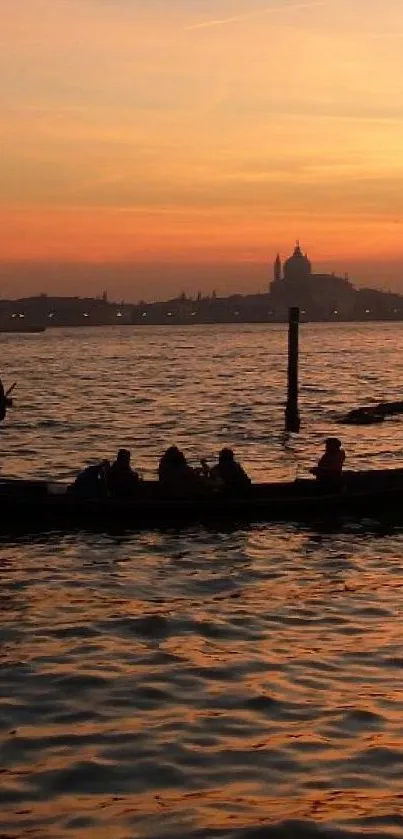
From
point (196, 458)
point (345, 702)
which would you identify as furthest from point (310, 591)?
point (196, 458)

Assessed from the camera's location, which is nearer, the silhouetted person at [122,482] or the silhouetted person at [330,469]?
the silhouetted person at [122,482]

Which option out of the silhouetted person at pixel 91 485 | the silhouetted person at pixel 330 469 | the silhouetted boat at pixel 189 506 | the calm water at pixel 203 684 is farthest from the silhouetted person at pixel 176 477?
the silhouetted person at pixel 330 469

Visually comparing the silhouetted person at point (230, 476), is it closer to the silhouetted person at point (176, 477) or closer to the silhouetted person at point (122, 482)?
the silhouetted person at point (176, 477)

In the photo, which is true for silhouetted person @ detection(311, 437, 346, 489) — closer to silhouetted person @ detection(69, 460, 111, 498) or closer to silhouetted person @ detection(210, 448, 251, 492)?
silhouetted person @ detection(210, 448, 251, 492)

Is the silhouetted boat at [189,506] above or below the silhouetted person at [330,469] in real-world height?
below

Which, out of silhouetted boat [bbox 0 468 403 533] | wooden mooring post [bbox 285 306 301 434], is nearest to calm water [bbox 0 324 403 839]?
silhouetted boat [bbox 0 468 403 533]

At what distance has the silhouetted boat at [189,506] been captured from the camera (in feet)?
62.0

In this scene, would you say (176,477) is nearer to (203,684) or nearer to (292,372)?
(203,684)

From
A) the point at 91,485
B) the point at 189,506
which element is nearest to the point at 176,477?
the point at 189,506

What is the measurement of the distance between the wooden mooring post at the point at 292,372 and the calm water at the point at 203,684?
19.0 m

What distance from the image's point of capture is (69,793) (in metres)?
8.20

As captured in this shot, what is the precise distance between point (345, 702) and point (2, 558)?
26.3 feet

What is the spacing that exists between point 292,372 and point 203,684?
27812 millimetres

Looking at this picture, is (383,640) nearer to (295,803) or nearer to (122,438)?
(295,803)
